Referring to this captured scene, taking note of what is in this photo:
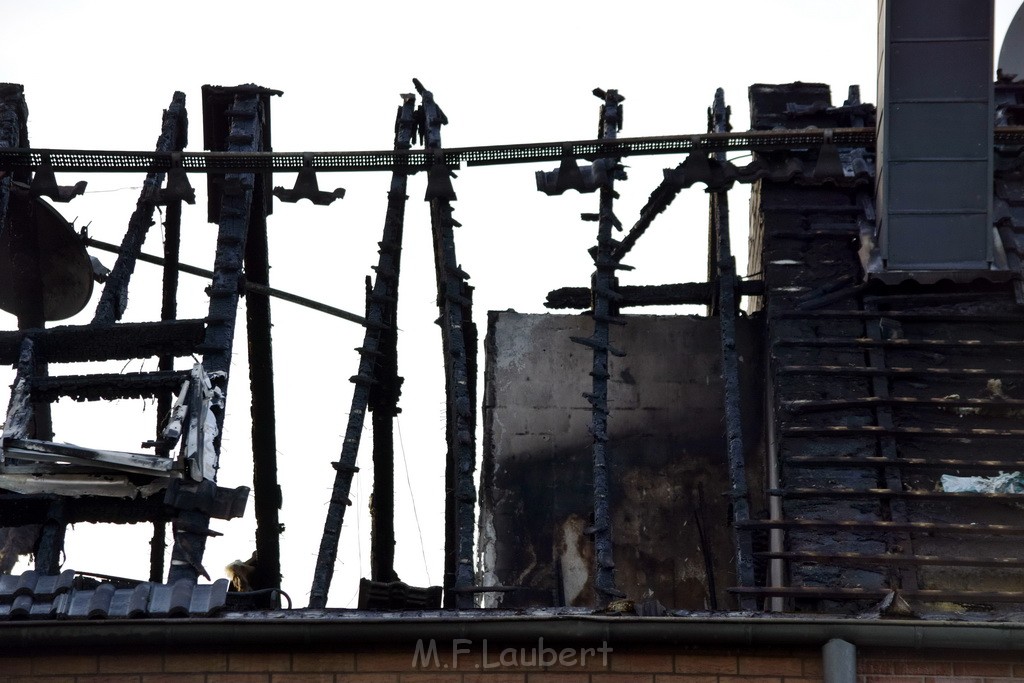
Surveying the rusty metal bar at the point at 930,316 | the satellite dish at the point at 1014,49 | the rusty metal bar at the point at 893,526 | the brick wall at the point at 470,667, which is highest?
the satellite dish at the point at 1014,49

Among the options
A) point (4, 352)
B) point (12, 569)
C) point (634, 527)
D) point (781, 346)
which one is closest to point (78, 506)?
point (4, 352)

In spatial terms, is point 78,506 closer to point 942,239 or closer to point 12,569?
point 12,569

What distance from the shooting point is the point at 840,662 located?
905 cm

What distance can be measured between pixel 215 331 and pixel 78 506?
165cm

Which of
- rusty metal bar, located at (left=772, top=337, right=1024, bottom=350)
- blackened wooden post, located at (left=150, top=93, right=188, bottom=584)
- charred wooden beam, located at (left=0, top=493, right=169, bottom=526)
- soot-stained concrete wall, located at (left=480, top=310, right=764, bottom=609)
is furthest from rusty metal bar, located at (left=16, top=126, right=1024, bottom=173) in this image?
charred wooden beam, located at (left=0, top=493, right=169, bottom=526)

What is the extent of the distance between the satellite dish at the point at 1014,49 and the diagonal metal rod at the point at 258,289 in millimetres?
7217

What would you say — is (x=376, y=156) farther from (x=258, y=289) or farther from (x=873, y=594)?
(x=873, y=594)

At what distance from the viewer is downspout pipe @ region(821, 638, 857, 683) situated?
9.03m

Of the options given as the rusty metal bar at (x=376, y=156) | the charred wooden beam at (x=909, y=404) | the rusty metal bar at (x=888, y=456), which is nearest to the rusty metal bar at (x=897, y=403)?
the charred wooden beam at (x=909, y=404)

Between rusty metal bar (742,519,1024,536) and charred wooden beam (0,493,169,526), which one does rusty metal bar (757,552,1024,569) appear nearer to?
rusty metal bar (742,519,1024,536)

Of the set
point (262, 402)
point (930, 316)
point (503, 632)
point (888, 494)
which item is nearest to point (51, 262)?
point (262, 402)

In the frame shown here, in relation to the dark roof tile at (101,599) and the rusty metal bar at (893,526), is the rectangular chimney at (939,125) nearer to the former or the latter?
the rusty metal bar at (893,526)

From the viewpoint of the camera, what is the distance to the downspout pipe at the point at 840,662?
903 cm

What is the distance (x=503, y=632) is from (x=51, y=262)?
6.94 metres
